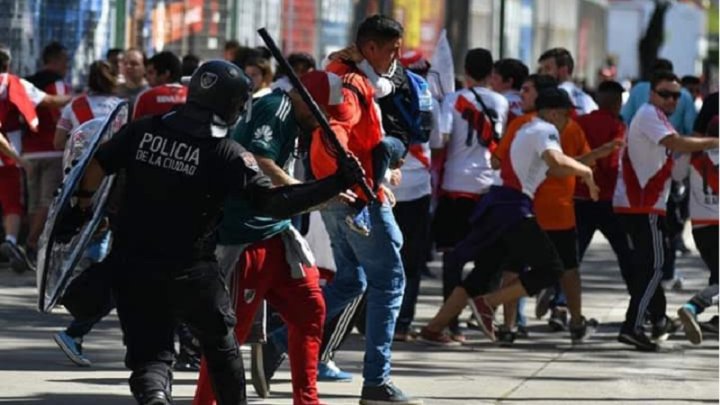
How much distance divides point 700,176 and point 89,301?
223 inches

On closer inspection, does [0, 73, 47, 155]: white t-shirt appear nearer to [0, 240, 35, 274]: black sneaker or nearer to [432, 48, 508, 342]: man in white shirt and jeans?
[0, 240, 35, 274]: black sneaker

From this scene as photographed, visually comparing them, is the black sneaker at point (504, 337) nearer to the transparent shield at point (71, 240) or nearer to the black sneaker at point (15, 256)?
the black sneaker at point (15, 256)

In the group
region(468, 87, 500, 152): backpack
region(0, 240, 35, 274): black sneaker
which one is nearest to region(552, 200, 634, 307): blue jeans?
region(468, 87, 500, 152): backpack

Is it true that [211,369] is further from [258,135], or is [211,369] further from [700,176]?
[700,176]

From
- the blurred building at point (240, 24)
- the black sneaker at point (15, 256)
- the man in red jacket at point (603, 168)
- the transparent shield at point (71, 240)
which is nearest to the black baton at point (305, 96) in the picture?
the transparent shield at point (71, 240)

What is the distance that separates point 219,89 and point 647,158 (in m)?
5.84

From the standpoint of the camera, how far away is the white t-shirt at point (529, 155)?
12.3m

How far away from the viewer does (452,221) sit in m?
13.7

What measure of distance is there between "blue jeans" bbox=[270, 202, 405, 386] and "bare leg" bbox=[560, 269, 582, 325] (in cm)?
346

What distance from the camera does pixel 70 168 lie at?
8.04 m

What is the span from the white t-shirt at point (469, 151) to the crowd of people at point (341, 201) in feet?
0.04

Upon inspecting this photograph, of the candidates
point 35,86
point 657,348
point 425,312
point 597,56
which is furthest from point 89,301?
point 597,56

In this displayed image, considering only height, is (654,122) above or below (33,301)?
above

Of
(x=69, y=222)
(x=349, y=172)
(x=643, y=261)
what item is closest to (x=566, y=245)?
(x=643, y=261)
